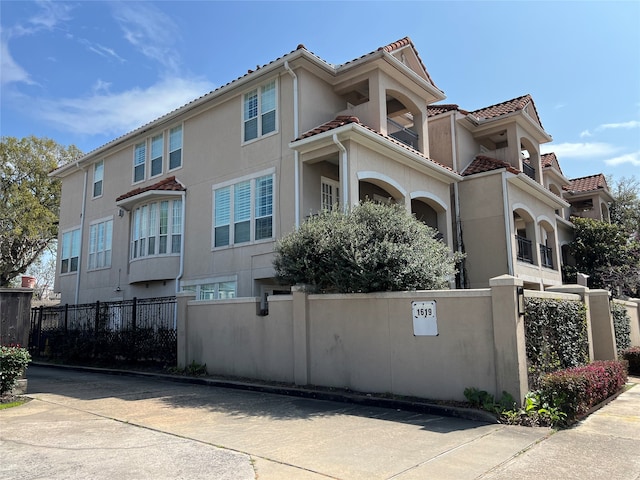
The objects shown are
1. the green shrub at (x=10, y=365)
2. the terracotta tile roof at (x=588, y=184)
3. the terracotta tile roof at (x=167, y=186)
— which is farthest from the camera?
the terracotta tile roof at (x=588, y=184)

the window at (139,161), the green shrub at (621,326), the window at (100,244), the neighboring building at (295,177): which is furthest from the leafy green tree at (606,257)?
the window at (100,244)

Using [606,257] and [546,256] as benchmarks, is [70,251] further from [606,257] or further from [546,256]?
[606,257]

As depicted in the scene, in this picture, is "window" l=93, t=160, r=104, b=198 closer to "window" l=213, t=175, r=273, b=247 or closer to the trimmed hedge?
"window" l=213, t=175, r=273, b=247

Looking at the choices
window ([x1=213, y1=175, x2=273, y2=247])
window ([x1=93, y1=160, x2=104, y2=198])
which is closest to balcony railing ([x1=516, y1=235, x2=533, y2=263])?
window ([x1=213, y1=175, x2=273, y2=247])

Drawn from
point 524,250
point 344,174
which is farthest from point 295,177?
point 524,250

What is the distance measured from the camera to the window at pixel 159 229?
17.7 metres

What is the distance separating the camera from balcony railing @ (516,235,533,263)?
18.6m

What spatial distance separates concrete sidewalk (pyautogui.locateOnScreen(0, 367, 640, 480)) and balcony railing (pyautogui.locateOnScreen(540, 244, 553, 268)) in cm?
1161

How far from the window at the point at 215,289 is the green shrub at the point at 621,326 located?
11529 millimetres

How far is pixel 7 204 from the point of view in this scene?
28625 millimetres

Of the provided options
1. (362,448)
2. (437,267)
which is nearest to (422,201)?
(437,267)

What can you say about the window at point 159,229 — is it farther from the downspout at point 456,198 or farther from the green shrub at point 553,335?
the green shrub at point 553,335

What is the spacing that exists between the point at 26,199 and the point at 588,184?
33.6m

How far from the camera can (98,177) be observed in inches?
886
